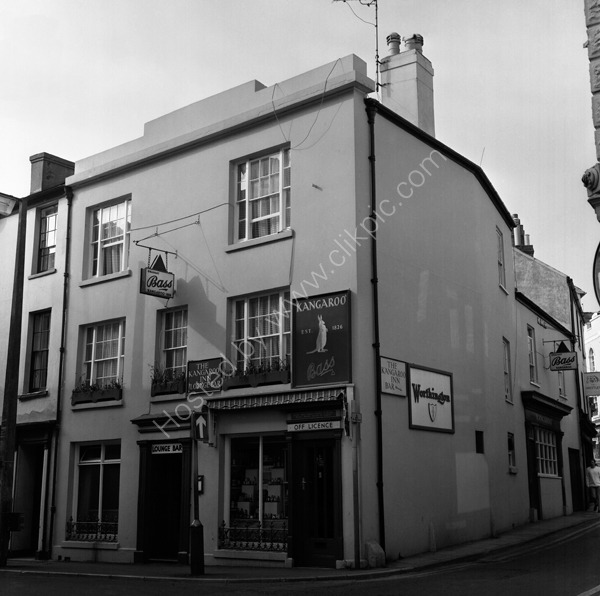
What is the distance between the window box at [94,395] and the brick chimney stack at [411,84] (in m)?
10.0

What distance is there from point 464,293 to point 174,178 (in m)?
7.79

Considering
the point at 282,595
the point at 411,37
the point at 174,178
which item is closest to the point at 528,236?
the point at 411,37

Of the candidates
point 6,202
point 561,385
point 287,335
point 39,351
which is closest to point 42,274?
point 39,351

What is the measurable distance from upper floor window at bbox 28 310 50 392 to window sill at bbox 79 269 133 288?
202 centimetres

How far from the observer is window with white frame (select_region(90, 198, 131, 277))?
21.2 m

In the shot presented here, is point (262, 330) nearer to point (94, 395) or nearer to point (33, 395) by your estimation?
point (94, 395)

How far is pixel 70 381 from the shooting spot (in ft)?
69.8

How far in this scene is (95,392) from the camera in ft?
66.9

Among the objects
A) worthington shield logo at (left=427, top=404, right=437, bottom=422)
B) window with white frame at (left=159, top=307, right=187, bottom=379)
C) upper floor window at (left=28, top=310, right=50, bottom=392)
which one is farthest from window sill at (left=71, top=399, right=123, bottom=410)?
worthington shield logo at (left=427, top=404, right=437, bottom=422)

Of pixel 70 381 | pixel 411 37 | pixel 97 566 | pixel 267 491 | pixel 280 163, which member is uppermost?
pixel 411 37

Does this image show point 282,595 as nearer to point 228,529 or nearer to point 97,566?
point 228,529

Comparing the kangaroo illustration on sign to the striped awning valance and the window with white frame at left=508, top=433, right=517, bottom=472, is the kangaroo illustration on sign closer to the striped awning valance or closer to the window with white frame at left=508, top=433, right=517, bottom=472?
the striped awning valance

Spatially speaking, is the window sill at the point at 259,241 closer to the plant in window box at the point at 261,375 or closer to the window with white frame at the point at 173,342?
the window with white frame at the point at 173,342

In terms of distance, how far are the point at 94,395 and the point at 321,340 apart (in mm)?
7105
